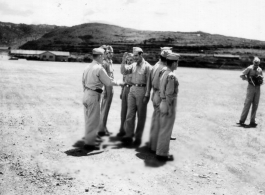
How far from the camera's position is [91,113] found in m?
6.90

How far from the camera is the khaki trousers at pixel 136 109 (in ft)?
24.2

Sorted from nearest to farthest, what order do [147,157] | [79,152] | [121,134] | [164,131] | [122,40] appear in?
[164,131], [147,157], [79,152], [121,134], [122,40]

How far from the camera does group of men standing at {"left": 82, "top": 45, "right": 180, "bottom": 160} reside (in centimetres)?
639

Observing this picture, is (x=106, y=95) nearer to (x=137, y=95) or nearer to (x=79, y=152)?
(x=137, y=95)

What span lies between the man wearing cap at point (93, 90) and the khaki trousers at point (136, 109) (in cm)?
69

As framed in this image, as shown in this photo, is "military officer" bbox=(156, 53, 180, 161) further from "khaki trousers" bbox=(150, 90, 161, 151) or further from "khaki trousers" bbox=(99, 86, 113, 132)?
"khaki trousers" bbox=(99, 86, 113, 132)

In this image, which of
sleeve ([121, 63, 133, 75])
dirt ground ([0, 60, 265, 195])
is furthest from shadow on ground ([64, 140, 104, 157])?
sleeve ([121, 63, 133, 75])

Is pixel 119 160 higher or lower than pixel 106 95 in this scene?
lower

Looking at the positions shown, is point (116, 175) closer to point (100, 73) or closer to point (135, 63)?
point (100, 73)

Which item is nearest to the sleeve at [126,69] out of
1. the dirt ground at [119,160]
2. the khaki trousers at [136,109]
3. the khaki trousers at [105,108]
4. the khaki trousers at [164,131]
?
the khaki trousers at [136,109]

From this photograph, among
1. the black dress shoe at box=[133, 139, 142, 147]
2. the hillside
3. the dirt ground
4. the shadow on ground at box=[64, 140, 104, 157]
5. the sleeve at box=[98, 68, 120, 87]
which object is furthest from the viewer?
the hillside

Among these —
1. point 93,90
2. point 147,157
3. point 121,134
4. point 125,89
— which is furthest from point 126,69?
point 147,157

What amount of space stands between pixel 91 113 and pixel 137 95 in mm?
1203

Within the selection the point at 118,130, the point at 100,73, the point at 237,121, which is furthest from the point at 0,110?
the point at 237,121
